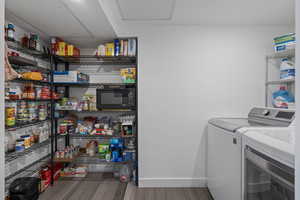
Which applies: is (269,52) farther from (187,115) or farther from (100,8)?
(100,8)

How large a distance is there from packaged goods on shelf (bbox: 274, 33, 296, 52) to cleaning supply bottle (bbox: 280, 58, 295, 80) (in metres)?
0.17

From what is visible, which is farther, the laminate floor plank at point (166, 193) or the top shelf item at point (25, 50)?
the laminate floor plank at point (166, 193)

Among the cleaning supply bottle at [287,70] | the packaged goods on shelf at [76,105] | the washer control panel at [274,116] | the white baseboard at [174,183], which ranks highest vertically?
the cleaning supply bottle at [287,70]

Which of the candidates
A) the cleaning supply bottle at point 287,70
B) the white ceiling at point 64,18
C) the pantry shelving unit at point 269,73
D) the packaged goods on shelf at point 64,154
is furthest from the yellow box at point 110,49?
the cleaning supply bottle at point 287,70

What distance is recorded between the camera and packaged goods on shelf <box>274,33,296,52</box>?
195cm

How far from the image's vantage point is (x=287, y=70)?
6.63ft

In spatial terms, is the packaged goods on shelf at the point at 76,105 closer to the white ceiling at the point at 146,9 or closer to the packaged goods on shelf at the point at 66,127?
the packaged goods on shelf at the point at 66,127

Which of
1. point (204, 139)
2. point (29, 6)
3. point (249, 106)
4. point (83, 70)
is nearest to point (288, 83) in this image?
point (249, 106)

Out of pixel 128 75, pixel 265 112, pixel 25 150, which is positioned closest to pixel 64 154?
pixel 25 150

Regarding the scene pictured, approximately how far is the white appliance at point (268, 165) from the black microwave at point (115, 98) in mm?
1411

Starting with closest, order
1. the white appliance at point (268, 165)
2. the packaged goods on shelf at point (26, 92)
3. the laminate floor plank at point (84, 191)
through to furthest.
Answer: the white appliance at point (268, 165), the packaged goods on shelf at point (26, 92), the laminate floor plank at point (84, 191)

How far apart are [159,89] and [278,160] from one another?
61.0 inches

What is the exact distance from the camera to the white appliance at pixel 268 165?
83cm

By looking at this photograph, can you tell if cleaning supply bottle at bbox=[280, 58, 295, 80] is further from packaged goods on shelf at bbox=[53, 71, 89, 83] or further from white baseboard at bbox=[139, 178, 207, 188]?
packaged goods on shelf at bbox=[53, 71, 89, 83]
